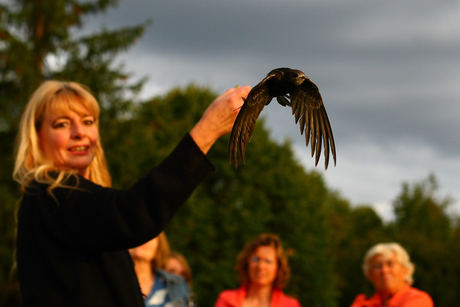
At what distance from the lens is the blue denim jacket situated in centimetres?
529

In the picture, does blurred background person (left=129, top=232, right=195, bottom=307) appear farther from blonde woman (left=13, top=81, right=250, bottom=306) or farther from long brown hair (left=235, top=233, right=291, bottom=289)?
blonde woman (left=13, top=81, right=250, bottom=306)

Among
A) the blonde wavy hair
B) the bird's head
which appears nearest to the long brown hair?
the blonde wavy hair

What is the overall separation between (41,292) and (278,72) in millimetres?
1258

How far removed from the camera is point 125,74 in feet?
57.8

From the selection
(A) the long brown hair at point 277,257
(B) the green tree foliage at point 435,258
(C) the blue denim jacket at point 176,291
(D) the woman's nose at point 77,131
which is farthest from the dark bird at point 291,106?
(B) the green tree foliage at point 435,258

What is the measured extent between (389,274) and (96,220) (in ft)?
11.9

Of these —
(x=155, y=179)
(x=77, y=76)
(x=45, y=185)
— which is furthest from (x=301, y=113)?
(x=77, y=76)

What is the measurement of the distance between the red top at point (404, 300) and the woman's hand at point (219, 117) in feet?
10.3

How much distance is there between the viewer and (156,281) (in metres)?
5.40

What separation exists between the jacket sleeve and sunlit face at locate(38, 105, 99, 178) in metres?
0.32

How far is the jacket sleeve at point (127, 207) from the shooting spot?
2316 mm

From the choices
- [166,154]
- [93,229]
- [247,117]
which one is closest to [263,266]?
[93,229]

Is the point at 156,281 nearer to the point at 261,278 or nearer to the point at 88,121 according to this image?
the point at 261,278

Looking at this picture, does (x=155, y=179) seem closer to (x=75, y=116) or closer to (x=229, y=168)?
(x=75, y=116)
